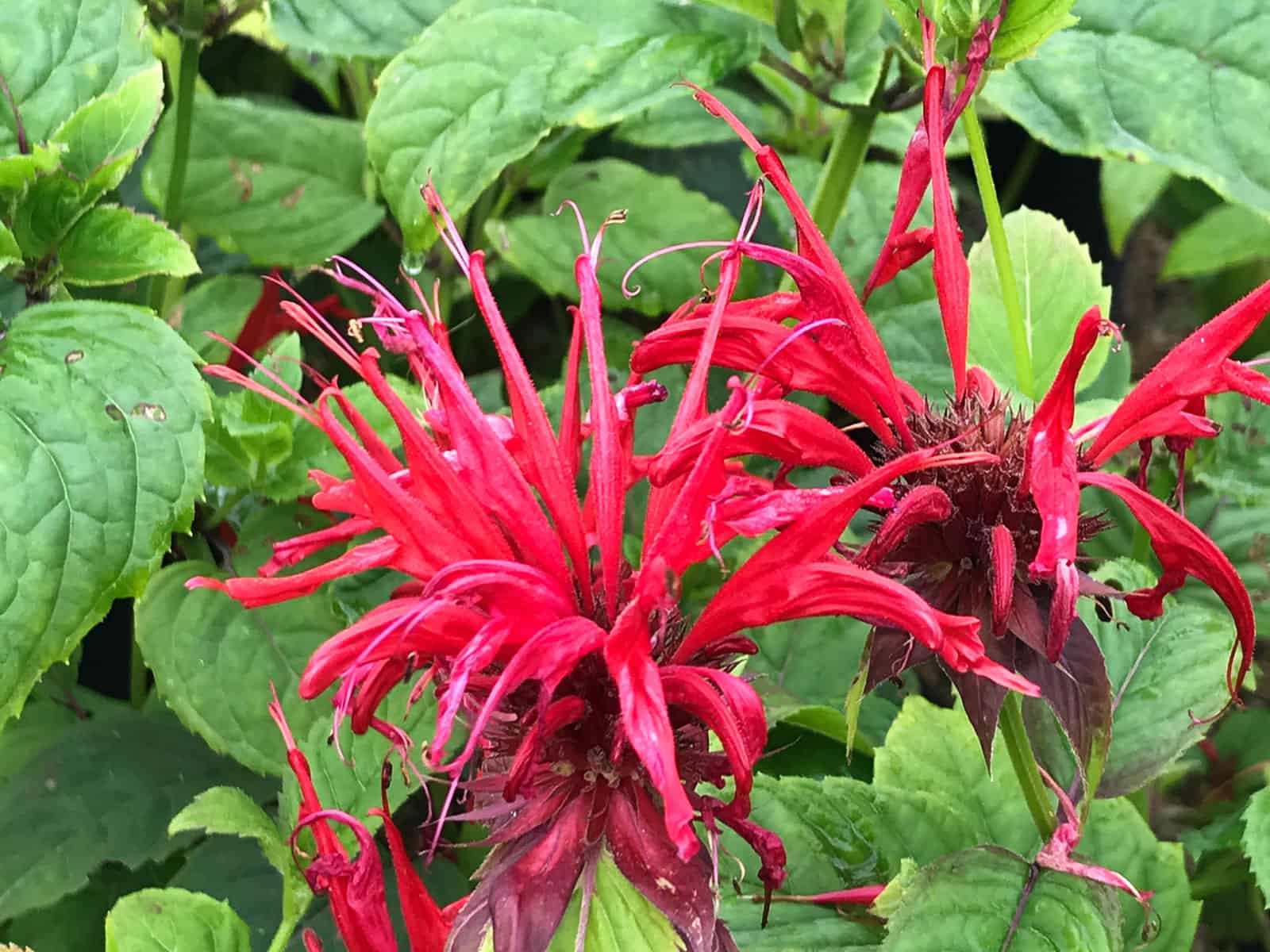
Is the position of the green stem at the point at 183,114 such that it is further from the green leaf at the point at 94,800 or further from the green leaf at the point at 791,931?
the green leaf at the point at 791,931

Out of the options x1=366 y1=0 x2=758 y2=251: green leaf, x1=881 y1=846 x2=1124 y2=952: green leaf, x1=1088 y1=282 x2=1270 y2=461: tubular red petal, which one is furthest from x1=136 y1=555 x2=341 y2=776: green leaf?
x1=1088 y1=282 x2=1270 y2=461: tubular red petal

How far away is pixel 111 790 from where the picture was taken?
2.41ft

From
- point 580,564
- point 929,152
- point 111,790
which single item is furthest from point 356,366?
point 111,790

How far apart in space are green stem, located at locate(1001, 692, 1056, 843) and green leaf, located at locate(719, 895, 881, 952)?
0.08m


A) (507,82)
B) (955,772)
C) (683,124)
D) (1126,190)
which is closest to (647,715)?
(955,772)

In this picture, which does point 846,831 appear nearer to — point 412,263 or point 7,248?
point 412,263

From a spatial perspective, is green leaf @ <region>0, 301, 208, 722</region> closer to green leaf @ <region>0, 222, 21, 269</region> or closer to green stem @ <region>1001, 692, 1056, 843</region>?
green leaf @ <region>0, 222, 21, 269</region>

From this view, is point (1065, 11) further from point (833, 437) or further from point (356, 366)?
point (356, 366)

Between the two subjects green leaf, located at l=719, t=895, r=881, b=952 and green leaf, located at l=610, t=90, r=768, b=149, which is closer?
green leaf, located at l=719, t=895, r=881, b=952

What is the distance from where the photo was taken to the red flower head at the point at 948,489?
42cm

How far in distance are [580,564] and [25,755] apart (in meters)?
0.47

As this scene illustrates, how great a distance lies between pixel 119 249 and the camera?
2.08 feet

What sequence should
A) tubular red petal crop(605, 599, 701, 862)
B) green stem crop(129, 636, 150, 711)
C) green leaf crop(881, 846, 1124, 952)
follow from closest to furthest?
1. tubular red petal crop(605, 599, 701, 862)
2. green leaf crop(881, 846, 1124, 952)
3. green stem crop(129, 636, 150, 711)

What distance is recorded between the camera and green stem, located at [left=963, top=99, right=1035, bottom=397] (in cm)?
54
